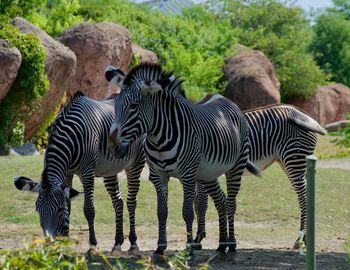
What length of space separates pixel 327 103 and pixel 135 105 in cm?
2891

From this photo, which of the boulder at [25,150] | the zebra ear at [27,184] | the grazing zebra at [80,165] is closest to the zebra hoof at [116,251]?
the grazing zebra at [80,165]

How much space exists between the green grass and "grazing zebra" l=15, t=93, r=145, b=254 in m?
1.76

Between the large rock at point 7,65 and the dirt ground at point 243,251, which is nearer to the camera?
the dirt ground at point 243,251

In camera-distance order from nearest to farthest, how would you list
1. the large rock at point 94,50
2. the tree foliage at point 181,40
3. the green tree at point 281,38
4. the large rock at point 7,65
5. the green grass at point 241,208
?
the green grass at point 241,208, the large rock at point 7,65, the large rock at point 94,50, the tree foliage at point 181,40, the green tree at point 281,38

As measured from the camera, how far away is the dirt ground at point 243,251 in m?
8.83

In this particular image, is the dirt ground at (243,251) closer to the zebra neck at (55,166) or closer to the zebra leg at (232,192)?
the zebra leg at (232,192)

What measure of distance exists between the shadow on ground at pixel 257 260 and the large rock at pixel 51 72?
1081cm

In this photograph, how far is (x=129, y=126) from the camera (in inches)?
324

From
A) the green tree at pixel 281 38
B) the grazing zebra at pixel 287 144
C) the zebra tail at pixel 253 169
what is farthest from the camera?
the green tree at pixel 281 38

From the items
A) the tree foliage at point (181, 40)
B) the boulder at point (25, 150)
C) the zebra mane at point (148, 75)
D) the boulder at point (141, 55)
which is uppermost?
the tree foliage at point (181, 40)

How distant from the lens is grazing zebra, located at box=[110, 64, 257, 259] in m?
8.28

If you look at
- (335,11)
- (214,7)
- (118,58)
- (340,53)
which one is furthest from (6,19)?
(335,11)

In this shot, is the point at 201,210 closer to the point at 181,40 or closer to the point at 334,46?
the point at 181,40

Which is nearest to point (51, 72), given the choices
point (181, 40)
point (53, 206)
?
point (181, 40)
